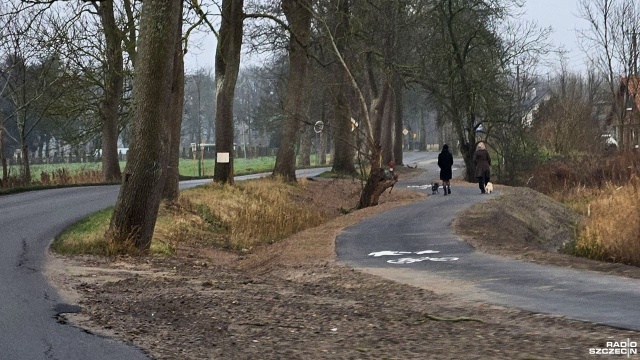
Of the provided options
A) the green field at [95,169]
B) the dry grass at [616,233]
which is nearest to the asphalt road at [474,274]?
the dry grass at [616,233]

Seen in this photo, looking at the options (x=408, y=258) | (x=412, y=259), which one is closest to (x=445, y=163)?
(x=408, y=258)

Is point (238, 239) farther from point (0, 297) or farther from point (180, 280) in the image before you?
point (0, 297)

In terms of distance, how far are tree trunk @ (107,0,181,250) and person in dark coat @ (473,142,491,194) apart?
Result: 1722 cm

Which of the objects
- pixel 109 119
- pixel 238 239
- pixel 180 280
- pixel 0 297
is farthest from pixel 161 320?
pixel 109 119

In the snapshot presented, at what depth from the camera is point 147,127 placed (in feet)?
61.1

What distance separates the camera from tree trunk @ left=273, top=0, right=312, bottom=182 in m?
35.7

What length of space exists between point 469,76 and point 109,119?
1586cm

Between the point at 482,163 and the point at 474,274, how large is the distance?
824 inches

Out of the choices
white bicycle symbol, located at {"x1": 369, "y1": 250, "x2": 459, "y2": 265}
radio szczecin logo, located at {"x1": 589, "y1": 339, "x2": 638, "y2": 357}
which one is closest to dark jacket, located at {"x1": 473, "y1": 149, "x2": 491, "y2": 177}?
white bicycle symbol, located at {"x1": 369, "y1": 250, "x2": 459, "y2": 265}

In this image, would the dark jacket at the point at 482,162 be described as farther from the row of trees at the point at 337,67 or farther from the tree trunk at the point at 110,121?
the tree trunk at the point at 110,121

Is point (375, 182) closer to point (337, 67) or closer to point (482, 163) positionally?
point (482, 163)

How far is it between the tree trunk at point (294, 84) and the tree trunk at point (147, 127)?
15.4 meters

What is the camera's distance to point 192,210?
2670 centimetres

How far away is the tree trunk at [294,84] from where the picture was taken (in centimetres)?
3569
